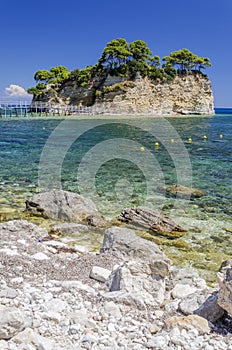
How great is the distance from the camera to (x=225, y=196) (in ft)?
37.5

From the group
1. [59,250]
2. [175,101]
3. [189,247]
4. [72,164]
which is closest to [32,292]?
[59,250]

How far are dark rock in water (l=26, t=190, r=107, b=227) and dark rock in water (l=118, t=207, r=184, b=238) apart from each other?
0.73 meters

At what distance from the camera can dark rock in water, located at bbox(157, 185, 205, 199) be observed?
1146 centimetres

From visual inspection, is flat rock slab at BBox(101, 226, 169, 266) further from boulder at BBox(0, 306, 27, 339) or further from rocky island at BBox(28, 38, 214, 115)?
rocky island at BBox(28, 38, 214, 115)

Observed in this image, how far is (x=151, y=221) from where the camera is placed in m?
8.59

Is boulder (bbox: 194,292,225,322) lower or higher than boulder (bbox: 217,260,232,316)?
lower

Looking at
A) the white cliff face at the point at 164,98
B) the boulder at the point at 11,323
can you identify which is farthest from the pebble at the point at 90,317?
the white cliff face at the point at 164,98

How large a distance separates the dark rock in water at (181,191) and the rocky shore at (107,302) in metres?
5.51

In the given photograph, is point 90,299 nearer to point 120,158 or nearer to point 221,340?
point 221,340

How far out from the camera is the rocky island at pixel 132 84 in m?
74.7

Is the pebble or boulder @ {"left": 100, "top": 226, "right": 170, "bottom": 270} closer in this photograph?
the pebble

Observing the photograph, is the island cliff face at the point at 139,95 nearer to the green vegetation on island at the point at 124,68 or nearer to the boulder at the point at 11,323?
the green vegetation on island at the point at 124,68

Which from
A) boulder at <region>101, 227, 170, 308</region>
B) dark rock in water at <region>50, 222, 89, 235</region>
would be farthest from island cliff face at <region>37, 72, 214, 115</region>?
boulder at <region>101, 227, 170, 308</region>

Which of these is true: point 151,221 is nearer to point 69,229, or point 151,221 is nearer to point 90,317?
point 69,229
